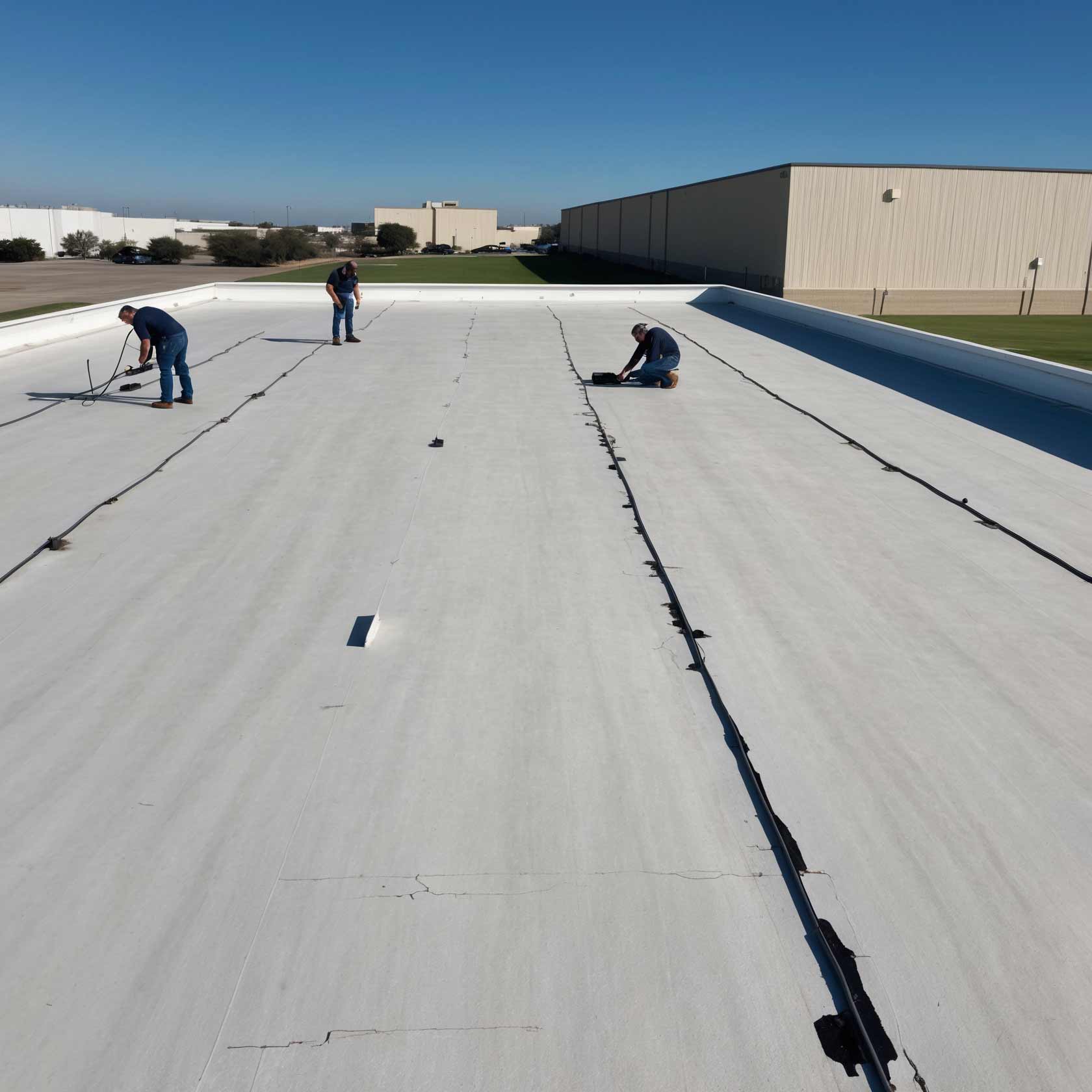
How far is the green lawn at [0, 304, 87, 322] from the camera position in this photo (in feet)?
66.7

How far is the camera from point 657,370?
458 inches

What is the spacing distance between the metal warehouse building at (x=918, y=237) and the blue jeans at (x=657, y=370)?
1732 centimetres

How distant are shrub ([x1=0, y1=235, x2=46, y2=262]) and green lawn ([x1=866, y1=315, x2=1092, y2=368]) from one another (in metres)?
59.0

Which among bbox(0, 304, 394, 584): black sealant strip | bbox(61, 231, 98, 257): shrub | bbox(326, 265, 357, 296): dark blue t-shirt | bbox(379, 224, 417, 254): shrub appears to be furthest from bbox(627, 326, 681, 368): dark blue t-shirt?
bbox(379, 224, 417, 254): shrub

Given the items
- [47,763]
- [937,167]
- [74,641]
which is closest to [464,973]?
[47,763]

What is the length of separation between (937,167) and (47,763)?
2951cm

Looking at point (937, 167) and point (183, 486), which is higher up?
point (937, 167)

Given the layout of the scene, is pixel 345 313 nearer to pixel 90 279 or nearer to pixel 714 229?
pixel 714 229

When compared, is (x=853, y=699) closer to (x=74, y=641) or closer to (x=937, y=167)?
(x=74, y=641)

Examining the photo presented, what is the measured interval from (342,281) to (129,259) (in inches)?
2219

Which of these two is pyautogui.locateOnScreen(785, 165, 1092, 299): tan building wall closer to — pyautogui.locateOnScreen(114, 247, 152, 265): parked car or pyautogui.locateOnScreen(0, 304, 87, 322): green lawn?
pyautogui.locateOnScreen(0, 304, 87, 322): green lawn

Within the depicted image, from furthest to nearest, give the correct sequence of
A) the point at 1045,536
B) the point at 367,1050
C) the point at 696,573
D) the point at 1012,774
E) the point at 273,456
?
the point at 273,456 → the point at 1045,536 → the point at 696,573 → the point at 1012,774 → the point at 367,1050

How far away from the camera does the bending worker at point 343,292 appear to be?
48.1ft

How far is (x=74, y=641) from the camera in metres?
4.88
